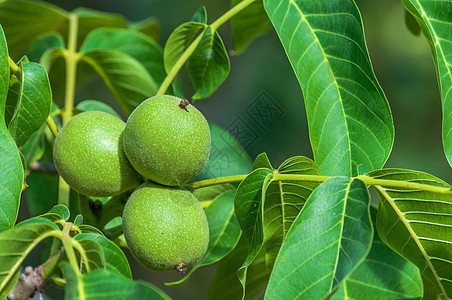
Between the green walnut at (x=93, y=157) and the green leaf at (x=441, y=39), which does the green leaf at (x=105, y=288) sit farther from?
the green leaf at (x=441, y=39)

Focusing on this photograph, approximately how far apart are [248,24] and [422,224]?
2.95 ft

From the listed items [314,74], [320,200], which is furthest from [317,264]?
[314,74]

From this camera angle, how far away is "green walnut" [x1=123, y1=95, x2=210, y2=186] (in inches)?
40.1

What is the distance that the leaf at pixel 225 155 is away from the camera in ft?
5.07

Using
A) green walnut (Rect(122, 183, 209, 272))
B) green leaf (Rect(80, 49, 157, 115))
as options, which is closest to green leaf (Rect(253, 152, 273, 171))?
green walnut (Rect(122, 183, 209, 272))

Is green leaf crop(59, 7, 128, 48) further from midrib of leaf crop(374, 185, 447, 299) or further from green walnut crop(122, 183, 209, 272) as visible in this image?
midrib of leaf crop(374, 185, 447, 299)

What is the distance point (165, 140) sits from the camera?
1.02m

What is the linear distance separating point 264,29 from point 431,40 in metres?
0.71

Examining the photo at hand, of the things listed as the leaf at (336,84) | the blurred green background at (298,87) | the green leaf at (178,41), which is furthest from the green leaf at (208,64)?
the blurred green background at (298,87)

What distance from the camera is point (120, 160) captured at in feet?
3.56

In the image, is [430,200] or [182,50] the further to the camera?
[182,50]

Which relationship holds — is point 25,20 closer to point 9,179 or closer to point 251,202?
point 9,179

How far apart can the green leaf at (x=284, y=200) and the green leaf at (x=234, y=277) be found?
0.22 m

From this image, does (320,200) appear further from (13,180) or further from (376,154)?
(13,180)
